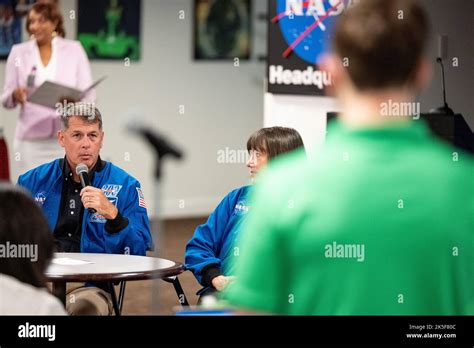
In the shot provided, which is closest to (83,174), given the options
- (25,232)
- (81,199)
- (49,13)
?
(81,199)

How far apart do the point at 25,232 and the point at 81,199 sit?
161 centimetres

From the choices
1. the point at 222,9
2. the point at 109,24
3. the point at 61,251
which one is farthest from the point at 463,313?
the point at 222,9

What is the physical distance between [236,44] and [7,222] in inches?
285

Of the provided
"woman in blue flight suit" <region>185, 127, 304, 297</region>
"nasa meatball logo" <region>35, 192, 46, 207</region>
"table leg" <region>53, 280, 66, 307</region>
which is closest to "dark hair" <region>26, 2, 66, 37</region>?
"nasa meatball logo" <region>35, 192, 46, 207</region>

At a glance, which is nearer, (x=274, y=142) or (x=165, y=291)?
(x=274, y=142)

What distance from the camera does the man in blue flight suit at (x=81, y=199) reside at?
3.74m

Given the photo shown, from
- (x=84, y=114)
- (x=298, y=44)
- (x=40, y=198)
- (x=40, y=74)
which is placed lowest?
(x=40, y=198)

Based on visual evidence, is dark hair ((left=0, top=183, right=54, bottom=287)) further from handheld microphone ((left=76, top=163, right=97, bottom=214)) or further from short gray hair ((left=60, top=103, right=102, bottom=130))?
short gray hair ((left=60, top=103, right=102, bottom=130))

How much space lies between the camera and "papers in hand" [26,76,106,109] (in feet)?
15.2

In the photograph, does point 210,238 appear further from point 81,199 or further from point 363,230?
point 363,230

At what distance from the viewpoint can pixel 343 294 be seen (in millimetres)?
1509

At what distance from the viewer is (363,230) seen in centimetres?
152

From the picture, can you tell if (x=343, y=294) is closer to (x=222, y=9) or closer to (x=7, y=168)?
(x=7, y=168)
